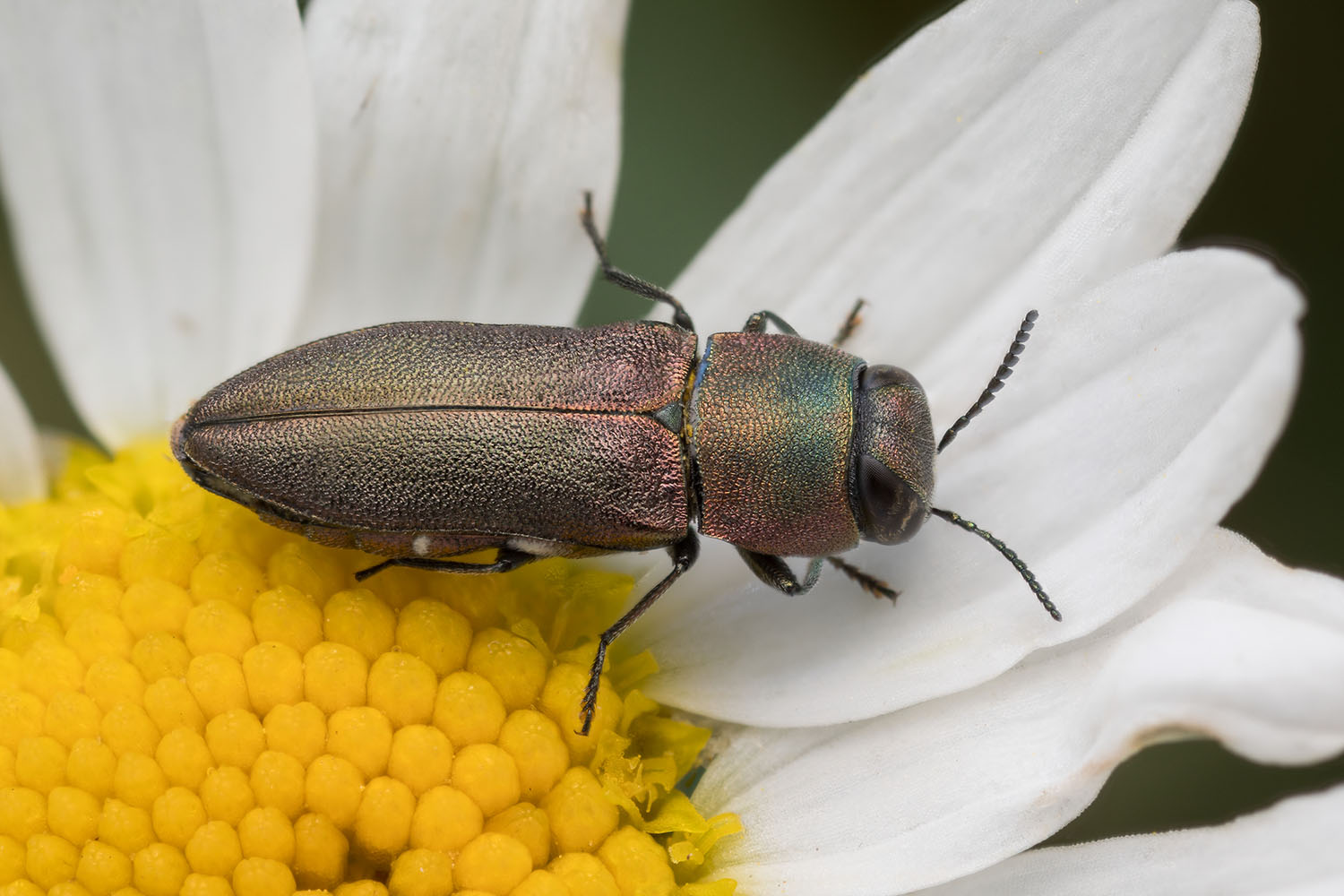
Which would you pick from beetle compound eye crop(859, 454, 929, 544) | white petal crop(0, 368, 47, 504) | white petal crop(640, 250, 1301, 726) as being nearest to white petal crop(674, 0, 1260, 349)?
white petal crop(640, 250, 1301, 726)

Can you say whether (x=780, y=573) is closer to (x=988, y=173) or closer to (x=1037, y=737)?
(x=1037, y=737)

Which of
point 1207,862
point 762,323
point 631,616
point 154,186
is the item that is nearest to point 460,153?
point 154,186

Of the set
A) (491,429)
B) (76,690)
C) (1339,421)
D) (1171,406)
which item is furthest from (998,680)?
(76,690)

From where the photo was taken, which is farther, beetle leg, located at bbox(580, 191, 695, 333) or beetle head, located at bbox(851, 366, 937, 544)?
beetle leg, located at bbox(580, 191, 695, 333)

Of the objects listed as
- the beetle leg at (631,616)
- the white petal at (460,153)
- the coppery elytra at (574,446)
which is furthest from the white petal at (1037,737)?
the white petal at (460,153)

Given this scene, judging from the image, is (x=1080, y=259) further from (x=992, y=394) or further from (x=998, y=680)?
(x=998, y=680)

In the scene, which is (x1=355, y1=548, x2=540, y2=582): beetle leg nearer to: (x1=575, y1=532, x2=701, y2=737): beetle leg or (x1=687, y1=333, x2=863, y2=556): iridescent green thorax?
(x1=575, y1=532, x2=701, y2=737): beetle leg
